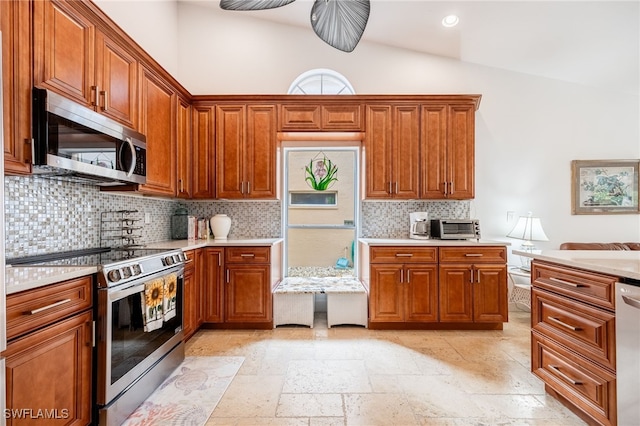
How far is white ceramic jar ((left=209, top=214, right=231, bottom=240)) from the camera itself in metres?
3.43

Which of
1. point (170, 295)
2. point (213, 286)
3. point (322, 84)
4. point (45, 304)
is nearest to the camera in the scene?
point (45, 304)

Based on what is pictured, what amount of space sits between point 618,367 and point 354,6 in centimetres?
257

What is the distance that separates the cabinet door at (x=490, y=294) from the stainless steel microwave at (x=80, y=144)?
3268mm

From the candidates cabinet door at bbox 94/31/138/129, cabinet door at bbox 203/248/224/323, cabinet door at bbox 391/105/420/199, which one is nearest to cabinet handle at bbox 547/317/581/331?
cabinet door at bbox 391/105/420/199

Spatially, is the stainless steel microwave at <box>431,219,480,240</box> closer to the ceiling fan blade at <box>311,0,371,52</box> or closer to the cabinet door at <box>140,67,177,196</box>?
the ceiling fan blade at <box>311,0,371,52</box>

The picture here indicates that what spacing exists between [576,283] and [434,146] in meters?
2.02

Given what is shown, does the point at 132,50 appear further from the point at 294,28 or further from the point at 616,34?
the point at 616,34

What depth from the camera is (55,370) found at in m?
1.35

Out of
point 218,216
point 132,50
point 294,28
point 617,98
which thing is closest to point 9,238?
point 132,50

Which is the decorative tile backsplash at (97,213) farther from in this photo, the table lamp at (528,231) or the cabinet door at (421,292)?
the cabinet door at (421,292)

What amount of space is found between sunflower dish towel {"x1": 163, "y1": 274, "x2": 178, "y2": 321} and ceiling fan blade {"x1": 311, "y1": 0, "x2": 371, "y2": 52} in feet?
7.07

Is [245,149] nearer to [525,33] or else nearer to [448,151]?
[448,151]

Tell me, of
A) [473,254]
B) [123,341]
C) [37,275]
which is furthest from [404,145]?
[37,275]

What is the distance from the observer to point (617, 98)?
372 centimetres
